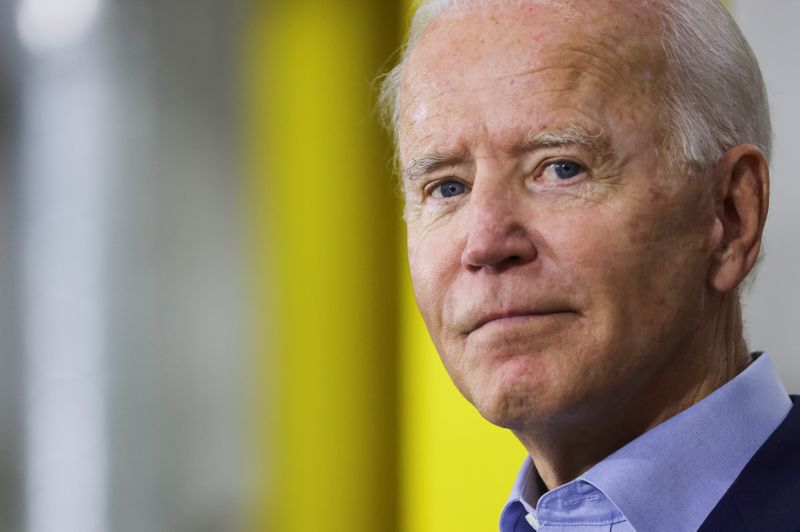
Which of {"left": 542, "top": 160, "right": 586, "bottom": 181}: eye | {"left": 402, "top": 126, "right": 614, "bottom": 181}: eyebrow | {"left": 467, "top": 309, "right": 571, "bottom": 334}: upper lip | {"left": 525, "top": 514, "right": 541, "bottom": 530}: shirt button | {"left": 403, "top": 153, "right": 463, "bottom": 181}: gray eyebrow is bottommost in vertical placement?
{"left": 525, "top": 514, "right": 541, "bottom": 530}: shirt button

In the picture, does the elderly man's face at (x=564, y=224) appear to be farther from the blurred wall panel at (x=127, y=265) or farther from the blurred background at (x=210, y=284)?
the blurred wall panel at (x=127, y=265)

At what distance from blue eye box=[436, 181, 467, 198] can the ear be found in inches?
12.3

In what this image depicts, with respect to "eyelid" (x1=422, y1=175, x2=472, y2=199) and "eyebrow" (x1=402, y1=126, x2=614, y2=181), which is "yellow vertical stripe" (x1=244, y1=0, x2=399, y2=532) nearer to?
"eyelid" (x1=422, y1=175, x2=472, y2=199)

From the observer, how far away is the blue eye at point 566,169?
3.91 ft

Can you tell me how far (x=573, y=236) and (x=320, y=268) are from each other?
5.88 ft

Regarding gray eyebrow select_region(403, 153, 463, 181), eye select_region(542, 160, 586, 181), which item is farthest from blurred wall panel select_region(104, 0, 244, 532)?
eye select_region(542, 160, 586, 181)

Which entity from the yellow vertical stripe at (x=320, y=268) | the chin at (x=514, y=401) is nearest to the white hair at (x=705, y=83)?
the chin at (x=514, y=401)

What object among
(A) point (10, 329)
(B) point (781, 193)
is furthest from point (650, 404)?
(A) point (10, 329)

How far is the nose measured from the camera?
1.15 meters

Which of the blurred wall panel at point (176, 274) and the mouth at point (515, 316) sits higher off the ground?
the blurred wall panel at point (176, 274)

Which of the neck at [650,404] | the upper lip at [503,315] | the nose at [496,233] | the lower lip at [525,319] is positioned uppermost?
the nose at [496,233]

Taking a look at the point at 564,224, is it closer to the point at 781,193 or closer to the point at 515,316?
the point at 515,316

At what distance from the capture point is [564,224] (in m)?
1.16

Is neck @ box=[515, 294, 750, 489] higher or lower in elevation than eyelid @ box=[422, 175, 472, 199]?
lower
